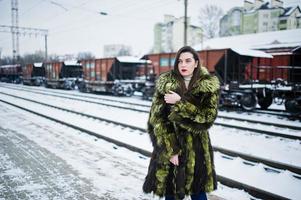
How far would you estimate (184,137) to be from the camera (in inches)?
102

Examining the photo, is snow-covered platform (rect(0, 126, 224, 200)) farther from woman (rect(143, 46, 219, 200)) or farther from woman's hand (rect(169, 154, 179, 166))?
woman's hand (rect(169, 154, 179, 166))

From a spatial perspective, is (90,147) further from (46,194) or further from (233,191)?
(233,191)

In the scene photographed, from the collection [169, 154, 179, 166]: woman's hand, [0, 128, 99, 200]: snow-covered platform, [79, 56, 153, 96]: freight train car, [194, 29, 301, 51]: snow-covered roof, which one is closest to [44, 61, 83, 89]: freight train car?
[79, 56, 153, 96]: freight train car

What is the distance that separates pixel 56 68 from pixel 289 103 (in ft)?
84.6

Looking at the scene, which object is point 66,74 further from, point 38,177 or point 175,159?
point 175,159

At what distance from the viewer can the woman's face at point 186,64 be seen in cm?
259

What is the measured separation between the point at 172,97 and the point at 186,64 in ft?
1.07

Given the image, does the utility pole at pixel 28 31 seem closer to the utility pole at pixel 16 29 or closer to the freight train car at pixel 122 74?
the utility pole at pixel 16 29

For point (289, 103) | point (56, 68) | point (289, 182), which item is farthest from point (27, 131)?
point (56, 68)

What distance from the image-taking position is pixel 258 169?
5.28 meters

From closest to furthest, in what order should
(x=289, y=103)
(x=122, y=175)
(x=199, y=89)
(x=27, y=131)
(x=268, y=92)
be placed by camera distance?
(x=199, y=89) → (x=122, y=175) → (x=27, y=131) → (x=289, y=103) → (x=268, y=92)

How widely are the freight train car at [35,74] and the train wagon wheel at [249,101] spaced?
30.6 meters

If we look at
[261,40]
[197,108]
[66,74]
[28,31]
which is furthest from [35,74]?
[197,108]

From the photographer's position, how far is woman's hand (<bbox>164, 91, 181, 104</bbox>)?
8.23 feet
